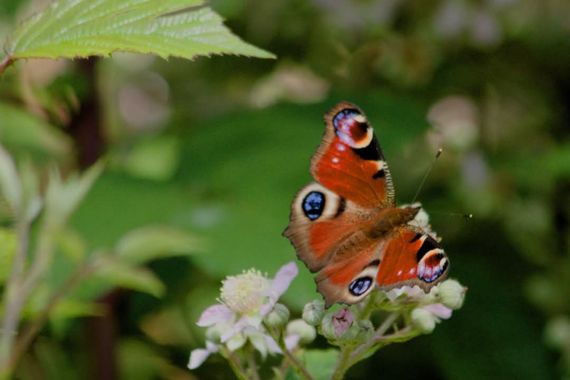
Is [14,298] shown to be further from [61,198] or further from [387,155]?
[387,155]

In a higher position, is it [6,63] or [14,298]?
[6,63]

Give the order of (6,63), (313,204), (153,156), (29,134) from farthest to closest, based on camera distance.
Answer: (153,156)
(29,134)
(313,204)
(6,63)

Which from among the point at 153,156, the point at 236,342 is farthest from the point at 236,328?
the point at 153,156

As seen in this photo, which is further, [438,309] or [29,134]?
[29,134]

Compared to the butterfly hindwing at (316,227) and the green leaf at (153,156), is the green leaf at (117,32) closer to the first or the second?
the butterfly hindwing at (316,227)

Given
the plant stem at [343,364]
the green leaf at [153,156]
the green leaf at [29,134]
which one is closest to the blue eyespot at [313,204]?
the plant stem at [343,364]

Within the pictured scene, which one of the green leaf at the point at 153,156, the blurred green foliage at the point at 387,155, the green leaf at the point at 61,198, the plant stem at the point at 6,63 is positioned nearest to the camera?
the plant stem at the point at 6,63
